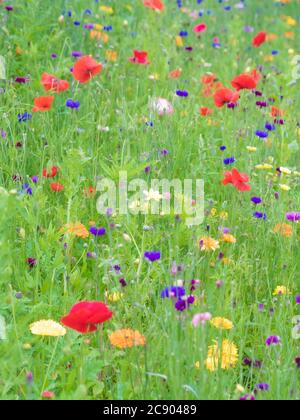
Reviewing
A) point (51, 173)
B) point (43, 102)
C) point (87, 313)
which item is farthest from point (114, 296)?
point (43, 102)

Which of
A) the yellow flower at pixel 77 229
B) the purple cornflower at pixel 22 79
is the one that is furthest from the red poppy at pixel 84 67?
the yellow flower at pixel 77 229

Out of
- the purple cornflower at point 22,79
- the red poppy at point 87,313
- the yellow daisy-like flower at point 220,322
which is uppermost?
the purple cornflower at point 22,79

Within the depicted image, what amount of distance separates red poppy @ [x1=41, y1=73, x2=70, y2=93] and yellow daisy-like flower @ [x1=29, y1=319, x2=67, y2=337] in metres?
1.32

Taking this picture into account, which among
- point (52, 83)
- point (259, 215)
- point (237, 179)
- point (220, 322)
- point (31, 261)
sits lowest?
point (220, 322)

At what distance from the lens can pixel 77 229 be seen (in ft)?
8.21

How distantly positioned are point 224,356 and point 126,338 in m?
0.29

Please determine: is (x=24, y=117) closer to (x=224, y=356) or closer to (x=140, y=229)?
(x=140, y=229)

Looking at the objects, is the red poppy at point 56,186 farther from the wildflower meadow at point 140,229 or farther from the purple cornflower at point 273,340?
the purple cornflower at point 273,340

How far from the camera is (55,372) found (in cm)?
201

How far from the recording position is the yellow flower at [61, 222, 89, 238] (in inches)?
96.1

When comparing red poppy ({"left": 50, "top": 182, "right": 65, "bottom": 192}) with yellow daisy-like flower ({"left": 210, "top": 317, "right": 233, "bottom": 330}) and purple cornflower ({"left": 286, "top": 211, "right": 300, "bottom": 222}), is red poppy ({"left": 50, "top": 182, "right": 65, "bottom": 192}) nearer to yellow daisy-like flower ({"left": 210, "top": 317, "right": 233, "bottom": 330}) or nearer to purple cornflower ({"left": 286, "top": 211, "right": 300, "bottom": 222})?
purple cornflower ({"left": 286, "top": 211, "right": 300, "bottom": 222})

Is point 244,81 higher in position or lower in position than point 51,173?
higher

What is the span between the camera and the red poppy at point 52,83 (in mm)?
3086

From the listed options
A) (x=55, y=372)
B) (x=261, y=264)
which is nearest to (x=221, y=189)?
(x=261, y=264)
